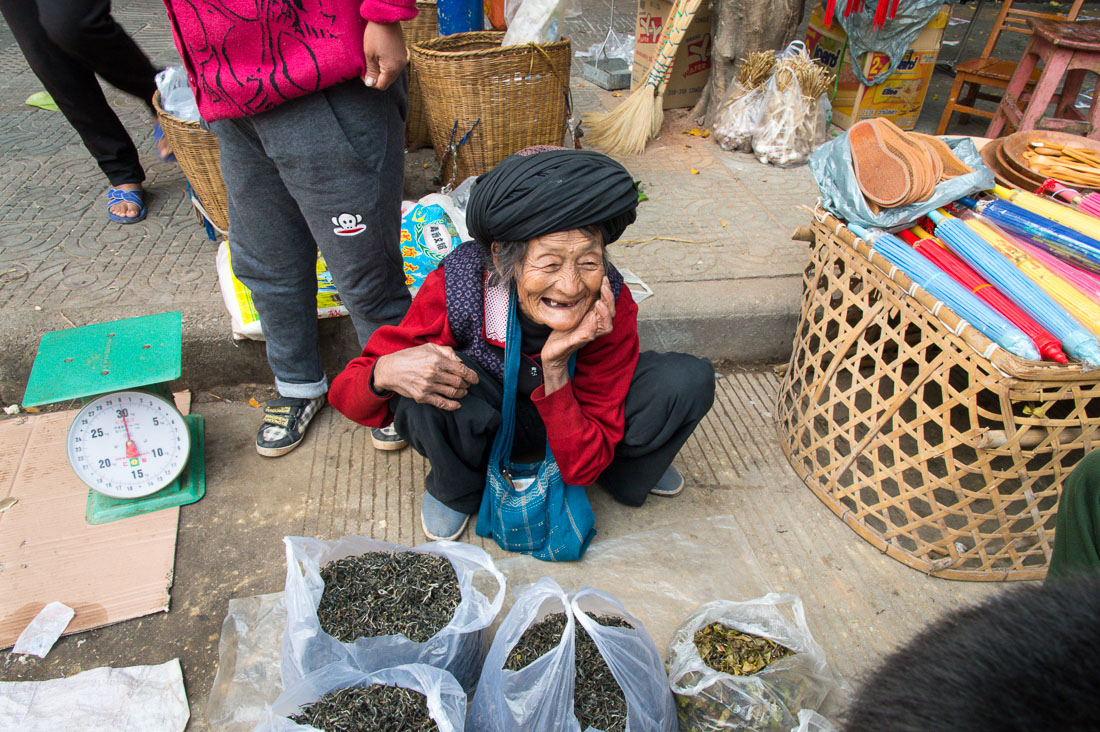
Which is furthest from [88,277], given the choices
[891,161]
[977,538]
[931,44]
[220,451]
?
[931,44]

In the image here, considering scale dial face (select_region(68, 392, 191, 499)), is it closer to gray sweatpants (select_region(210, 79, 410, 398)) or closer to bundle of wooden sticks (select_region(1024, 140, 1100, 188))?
gray sweatpants (select_region(210, 79, 410, 398))

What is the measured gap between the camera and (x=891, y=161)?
6.69 feet

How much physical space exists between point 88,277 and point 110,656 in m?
1.66

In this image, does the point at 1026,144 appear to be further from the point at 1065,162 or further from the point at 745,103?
the point at 745,103

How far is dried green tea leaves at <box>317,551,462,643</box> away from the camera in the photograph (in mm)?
1479

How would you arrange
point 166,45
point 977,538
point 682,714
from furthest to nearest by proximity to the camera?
1. point 166,45
2. point 977,538
3. point 682,714

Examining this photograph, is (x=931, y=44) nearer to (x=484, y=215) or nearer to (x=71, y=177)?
(x=484, y=215)

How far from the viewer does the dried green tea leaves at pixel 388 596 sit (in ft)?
4.85

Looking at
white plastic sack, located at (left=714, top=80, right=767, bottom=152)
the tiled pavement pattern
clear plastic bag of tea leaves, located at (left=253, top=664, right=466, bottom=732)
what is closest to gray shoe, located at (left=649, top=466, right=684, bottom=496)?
the tiled pavement pattern

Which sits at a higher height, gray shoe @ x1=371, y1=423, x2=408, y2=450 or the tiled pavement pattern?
the tiled pavement pattern

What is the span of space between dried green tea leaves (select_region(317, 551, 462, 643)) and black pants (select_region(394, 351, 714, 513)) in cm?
31

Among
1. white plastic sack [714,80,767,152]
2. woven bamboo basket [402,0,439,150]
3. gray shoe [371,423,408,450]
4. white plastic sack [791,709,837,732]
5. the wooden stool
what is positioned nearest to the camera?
white plastic sack [791,709,837,732]

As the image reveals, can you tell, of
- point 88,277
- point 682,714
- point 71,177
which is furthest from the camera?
point 71,177

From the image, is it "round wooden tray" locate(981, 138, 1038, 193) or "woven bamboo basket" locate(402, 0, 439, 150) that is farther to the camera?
"woven bamboo basket" locate(402, 0, 439, 150)
